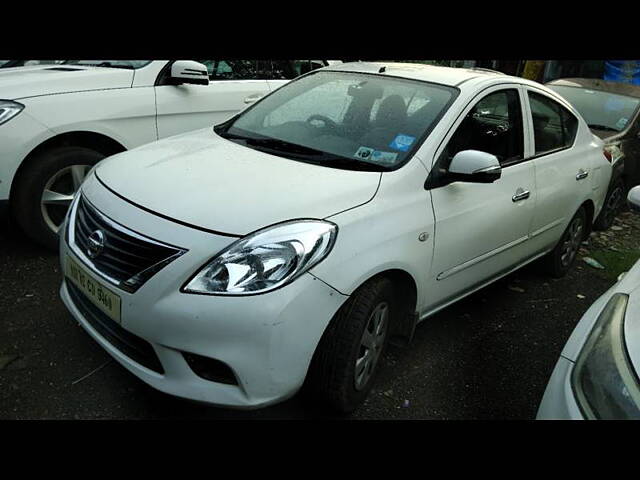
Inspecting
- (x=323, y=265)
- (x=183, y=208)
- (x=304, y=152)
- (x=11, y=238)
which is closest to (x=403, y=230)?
(x=323, y=265)

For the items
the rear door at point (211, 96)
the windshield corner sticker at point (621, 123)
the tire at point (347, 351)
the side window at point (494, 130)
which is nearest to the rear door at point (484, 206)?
the side window at point (494, 130)

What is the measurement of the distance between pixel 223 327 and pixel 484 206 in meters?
1.69

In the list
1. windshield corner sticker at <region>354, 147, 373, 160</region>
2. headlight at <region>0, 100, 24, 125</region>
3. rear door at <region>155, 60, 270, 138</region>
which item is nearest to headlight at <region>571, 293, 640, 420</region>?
windshield corner sticker at <region>354, 147, 373, 160</region>

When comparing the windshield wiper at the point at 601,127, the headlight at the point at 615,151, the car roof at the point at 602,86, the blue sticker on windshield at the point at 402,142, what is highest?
the blue sticker on windshield at the point at 402,142

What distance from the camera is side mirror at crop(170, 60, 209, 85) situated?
398 centimetres

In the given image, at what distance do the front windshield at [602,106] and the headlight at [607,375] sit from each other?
15.7 feet

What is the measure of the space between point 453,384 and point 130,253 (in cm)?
182

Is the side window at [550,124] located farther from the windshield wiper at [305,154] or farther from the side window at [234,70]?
the side window at [234,70]

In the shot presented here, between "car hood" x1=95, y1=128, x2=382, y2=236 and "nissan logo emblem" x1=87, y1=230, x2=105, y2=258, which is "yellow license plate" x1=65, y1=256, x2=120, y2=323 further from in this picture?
"car hood" x1=95, y1=128, x2=382, y2=236

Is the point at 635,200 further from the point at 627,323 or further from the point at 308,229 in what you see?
the point at 308,229

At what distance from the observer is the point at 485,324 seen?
3492mm

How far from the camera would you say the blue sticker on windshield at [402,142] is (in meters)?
2.68

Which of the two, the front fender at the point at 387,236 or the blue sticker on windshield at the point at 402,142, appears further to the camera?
the blue sticker on windshield at the point at 402,142

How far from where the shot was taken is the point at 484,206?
2.91 meters
